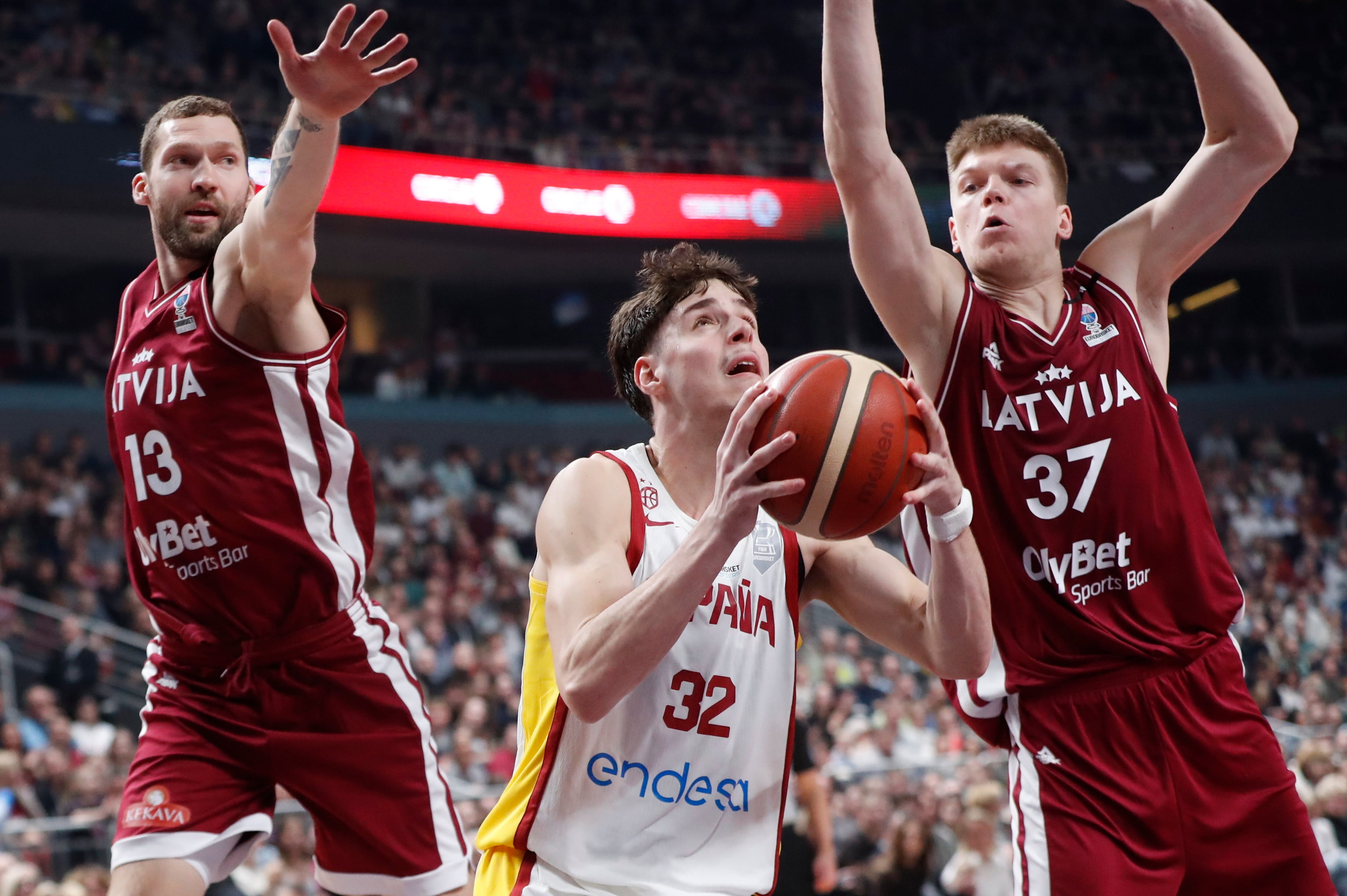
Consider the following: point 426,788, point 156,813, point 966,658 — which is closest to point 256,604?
point 156,813

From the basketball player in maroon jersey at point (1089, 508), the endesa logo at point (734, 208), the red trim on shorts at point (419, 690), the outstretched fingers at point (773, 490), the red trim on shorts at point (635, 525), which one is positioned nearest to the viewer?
the outstretched fingers at point (773, 490)

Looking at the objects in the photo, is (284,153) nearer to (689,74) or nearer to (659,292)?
(659,292)

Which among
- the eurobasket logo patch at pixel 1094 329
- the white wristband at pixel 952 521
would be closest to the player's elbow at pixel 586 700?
the white wristband at pixel 952 521

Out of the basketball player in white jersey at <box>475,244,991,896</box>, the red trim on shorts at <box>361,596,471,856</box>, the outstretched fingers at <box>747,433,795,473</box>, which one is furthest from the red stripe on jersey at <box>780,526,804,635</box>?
the red trim on shorts at <box>361,596,471,856</box>

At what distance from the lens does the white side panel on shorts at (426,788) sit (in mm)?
3678

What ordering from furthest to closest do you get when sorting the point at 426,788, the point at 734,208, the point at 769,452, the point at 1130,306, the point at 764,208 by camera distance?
1. the point at 764,208
2. the point at 734,208
3. the point at 426,788
4. the point at 1130,306
5. the point at 769,452

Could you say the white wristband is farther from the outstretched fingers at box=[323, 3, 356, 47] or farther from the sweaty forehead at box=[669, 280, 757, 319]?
the outstretched fingers at box=[323, 3, 356, 47]

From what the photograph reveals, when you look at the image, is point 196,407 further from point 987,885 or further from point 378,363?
point 378,363

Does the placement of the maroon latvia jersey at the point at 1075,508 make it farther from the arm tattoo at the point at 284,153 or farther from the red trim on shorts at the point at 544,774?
the arm tattoo at the point at 284,153

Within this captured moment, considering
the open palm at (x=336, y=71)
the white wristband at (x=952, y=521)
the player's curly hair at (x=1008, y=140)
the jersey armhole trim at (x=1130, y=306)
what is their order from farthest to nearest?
1. the player's curly hair at (x=1008, y=140)
2. the jersey armhole trim at (x=1130, y=306)
3. the open palm at (x=336, y=71)
4. the white wristband at (x=952, y=521)

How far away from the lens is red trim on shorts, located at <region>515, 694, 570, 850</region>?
9.37 ft

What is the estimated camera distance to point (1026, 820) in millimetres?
3156

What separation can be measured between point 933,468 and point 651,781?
37.5 inches

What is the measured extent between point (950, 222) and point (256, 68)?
15.5 m
